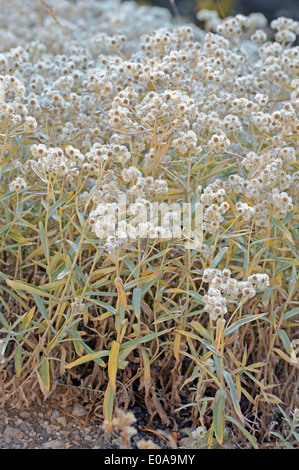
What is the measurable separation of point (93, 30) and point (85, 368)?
14.5 feet

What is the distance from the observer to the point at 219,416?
6.16 ft

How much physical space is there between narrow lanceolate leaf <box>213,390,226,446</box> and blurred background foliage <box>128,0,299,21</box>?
7.64 m

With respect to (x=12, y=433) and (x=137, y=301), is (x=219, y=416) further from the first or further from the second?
(x=12, y=433)

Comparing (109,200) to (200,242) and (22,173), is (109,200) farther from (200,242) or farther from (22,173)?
(22,173)

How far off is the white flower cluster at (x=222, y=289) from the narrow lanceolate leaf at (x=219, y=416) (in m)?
0.29

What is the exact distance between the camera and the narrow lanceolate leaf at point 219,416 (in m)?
1.87

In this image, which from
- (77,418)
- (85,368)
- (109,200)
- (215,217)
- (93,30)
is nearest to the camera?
(215,217)

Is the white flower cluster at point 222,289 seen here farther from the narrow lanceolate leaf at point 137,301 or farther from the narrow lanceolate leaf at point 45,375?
the narrow lanceolate leaf at point 45,375

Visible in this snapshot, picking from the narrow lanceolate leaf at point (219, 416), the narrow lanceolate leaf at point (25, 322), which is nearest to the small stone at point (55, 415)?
the narrow lanceolate leaf at point (25, 322)

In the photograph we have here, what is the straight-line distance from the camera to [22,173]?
245cm

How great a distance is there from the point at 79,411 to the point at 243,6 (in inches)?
315

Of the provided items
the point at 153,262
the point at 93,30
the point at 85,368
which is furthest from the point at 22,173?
the point at 93,30

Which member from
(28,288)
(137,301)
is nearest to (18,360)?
(28,288)

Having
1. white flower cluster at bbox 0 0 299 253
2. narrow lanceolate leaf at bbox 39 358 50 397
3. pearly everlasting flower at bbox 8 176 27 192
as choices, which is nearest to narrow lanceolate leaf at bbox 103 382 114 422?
narrow lanceolate leaf at bbox 39 358 50 397
